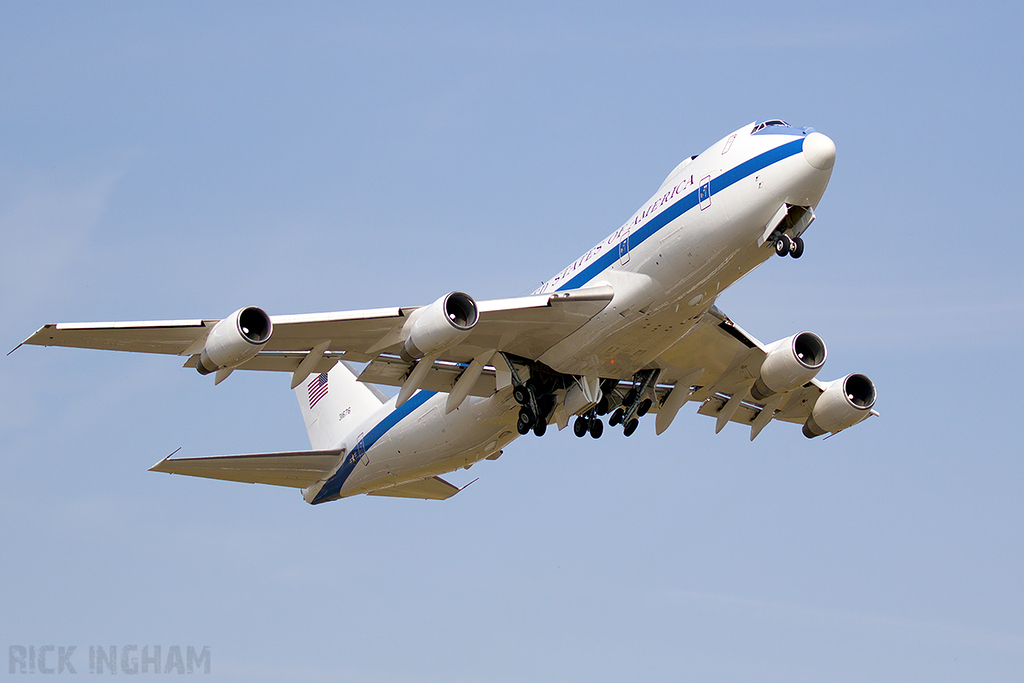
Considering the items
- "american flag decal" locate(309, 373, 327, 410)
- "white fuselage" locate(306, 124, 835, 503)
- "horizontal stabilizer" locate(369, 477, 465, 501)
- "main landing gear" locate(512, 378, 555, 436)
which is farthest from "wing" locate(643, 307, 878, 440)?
"american flag decal" locate(309, 373, 327, 410)

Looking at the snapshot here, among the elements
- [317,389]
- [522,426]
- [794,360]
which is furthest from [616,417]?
[317,389]

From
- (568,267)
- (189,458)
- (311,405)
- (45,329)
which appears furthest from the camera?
(311,405)

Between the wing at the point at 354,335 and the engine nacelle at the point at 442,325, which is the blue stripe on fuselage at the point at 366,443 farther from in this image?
the engine nacelle at the point at 442,325

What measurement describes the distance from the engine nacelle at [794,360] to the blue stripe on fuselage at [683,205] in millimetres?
6484

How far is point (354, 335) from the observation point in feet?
93.4

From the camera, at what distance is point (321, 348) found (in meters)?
28.4

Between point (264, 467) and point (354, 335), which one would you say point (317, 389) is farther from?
point (354, 335)

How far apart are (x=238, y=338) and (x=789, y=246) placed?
11637 mm

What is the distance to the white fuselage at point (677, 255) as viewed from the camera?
26.0 m

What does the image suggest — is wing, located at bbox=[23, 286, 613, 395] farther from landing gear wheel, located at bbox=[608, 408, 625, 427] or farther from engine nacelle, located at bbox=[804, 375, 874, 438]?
engine nacelle, located at bbox=[804, 375, 874, 438]

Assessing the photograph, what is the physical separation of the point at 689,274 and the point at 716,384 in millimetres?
7810

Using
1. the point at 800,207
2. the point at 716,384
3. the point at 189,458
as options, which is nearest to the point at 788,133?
the point at 800,207

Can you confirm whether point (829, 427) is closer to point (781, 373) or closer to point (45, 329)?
point (781, 373)

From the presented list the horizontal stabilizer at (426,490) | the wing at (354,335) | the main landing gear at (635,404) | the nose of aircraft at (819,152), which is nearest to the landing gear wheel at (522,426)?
the wing at (354,335)
